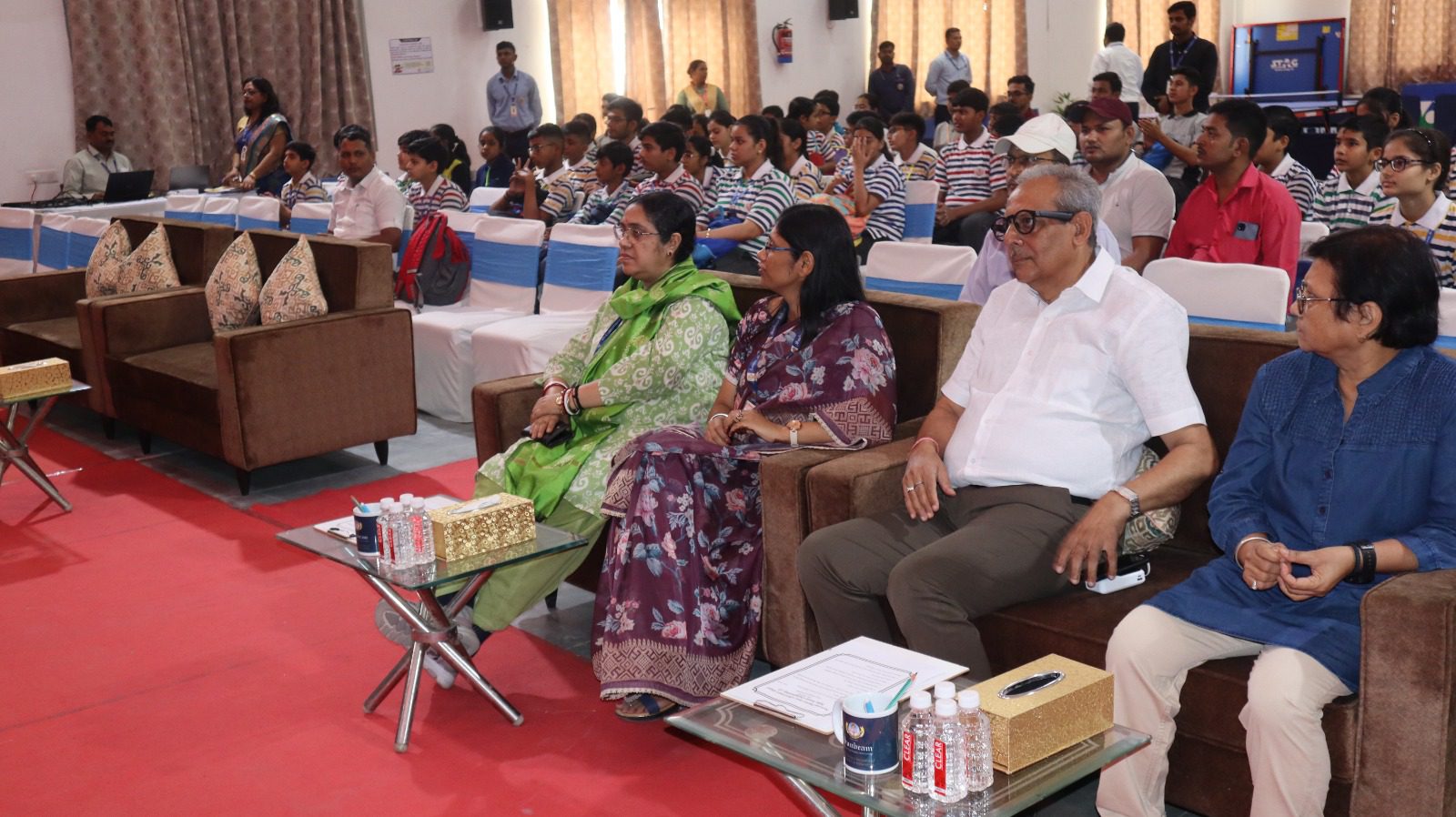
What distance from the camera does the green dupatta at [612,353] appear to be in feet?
11.1

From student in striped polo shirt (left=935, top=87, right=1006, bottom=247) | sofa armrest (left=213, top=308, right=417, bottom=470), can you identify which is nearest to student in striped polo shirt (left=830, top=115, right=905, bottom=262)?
student in striped polo shirt (left=935, top=87, right=1006, bottom=247)

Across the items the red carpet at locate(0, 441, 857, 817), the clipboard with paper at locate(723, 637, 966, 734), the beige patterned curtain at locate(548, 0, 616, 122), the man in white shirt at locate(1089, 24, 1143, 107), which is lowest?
the red carpet at locate(0, 441, 857, 817)

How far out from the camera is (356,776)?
289cm

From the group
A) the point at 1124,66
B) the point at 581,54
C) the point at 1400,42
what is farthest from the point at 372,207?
the point at 1400,42

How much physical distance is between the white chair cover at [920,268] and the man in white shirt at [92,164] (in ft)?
23.0

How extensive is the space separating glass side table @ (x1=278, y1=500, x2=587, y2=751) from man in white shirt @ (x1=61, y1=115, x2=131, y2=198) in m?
7.68

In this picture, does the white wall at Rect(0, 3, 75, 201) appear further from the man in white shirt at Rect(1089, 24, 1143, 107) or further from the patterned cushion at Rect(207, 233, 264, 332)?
the man in white shirt at Rect(1089, 24, 1143, 107)

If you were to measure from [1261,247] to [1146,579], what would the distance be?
79.3 inches

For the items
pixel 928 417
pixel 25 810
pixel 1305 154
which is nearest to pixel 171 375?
pixel 25 810

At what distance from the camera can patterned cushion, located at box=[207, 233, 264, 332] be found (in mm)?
5242

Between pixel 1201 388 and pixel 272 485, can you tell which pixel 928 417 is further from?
pixel 272 485

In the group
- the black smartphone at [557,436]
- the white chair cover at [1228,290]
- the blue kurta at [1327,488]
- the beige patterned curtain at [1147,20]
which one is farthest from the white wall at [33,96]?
the beige patterned curtain at [1147,20]

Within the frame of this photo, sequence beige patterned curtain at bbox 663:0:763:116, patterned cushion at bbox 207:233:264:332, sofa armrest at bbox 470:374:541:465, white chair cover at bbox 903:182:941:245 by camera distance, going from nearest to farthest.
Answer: sofa armrest at bbox 470:374:541:465 < patterned cushion at bbox 207:233:264:332 < white chair cover at bbox 903:182:941:245 < beige patterned curtain at bbox 663:0:763:116

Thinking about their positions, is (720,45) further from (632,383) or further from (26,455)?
(632,383)
